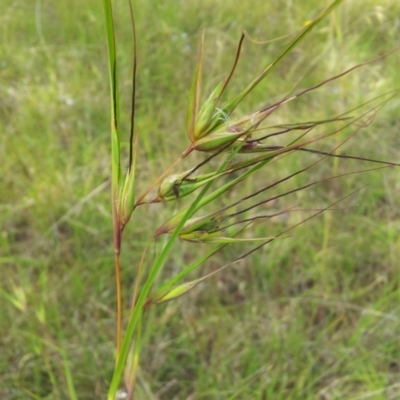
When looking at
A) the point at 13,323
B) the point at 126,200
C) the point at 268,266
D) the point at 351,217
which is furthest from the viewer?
the point at 351,217

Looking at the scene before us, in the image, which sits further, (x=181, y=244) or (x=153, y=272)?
(x=181, y=244)

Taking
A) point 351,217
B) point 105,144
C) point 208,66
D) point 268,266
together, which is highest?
point 208,66

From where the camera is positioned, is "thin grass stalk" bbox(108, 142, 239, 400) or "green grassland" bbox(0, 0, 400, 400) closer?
"thin grass stalk" bbox(108, 142, 239, 400)

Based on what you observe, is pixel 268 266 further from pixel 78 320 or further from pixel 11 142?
pixel 11 142

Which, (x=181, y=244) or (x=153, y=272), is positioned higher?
(x=153, y=272)

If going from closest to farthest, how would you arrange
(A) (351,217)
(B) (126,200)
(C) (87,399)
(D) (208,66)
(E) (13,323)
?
(B) (126,200)
(C) (87,399)
(E) (13,323)
(A) (351,217)
(D) (208,66)

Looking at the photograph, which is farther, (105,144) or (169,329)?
(105,144)

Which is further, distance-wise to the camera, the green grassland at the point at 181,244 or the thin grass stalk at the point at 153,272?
the green grassland at the point at 181,244

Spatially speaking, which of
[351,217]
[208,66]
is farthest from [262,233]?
[208,66]
